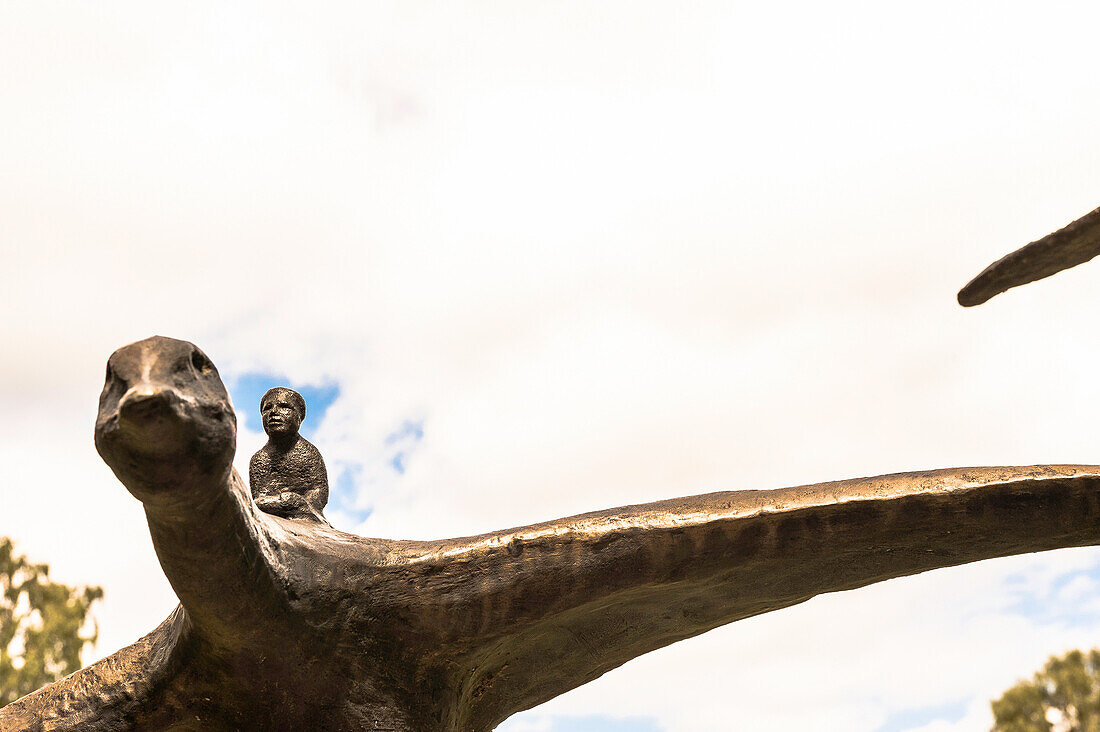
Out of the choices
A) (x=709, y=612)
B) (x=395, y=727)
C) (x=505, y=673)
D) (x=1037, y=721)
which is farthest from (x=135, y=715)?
(x=1037, y=721)

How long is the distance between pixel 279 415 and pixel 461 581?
1.66m

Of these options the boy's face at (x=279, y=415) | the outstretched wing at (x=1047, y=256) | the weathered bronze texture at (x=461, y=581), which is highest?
the boy's face at (x=279, y=415)

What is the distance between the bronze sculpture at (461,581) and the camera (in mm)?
3586

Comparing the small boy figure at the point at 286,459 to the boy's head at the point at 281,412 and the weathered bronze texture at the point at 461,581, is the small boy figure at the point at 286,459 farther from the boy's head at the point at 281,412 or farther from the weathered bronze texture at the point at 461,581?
the weathered bronze texture at the point at 461,581

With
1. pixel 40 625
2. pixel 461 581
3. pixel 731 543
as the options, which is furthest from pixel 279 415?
pixel 40 625

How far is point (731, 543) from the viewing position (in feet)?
12.0

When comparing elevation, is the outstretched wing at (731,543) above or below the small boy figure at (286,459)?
below

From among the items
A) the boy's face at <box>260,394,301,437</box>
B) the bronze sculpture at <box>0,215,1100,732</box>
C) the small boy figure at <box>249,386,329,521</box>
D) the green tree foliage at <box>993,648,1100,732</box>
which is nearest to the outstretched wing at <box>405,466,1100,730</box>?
the bronze sculpture at <box>0,215,1100,732</box>

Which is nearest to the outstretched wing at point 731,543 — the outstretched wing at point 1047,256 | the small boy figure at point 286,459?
the outstretched wing at point 1047,256

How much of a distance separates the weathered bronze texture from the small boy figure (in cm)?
100

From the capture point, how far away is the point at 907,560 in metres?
3.87

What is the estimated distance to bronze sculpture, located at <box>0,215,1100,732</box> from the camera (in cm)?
359

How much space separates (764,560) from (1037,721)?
12.3m

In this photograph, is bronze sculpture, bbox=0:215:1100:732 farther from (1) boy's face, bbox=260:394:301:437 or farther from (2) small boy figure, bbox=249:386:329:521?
(1) boy's face, bbox=260:394:301:437
